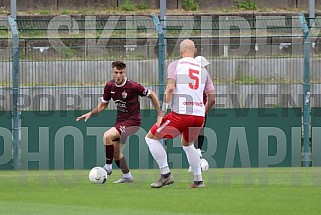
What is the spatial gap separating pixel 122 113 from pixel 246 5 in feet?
52.9

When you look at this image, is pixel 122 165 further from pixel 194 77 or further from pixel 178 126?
pixel 194 77

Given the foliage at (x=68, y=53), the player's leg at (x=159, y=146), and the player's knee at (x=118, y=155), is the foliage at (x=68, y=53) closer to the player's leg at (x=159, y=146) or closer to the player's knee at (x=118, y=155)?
the player's knee at (x=118, y=155)

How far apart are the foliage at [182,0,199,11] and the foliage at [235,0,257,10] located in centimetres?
132

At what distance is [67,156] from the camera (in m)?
20.3

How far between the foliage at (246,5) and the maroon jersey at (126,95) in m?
15.9

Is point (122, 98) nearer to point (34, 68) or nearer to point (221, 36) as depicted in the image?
point (34, 68)

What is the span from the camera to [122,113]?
567 inches

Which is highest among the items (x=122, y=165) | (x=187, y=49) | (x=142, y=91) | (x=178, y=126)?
(x=187, y=49)

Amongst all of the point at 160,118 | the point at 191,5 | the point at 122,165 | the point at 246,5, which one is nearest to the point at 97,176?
the point at 122,165

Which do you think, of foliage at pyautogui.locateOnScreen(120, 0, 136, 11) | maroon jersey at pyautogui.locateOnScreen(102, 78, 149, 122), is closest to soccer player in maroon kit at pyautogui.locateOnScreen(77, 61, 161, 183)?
maroon jersey at pyautogui.locateOnScreen(102, 78, 149, 122)

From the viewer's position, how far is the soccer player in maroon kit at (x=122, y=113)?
13.9m

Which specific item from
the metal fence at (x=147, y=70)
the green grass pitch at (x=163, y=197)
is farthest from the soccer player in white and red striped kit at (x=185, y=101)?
the metal fence at (x=147, y=70)

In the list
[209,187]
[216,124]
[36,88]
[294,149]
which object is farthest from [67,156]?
[209,187]

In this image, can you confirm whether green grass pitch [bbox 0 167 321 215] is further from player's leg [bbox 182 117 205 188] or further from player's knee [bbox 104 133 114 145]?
player's knee [bbox 104 133 114 145]
